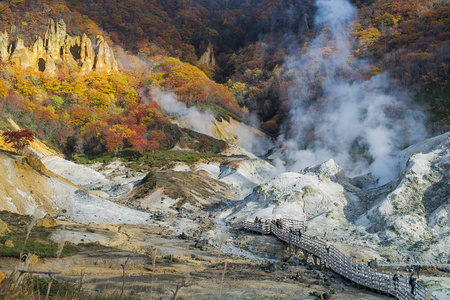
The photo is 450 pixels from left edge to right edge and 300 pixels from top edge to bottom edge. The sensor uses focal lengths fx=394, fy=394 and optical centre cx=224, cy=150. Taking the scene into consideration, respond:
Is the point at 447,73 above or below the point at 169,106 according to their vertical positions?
above

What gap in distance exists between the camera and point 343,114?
7712 cm

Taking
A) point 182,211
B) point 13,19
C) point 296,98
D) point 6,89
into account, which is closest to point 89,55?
point 13,19

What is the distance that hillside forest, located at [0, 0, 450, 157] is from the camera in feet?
252

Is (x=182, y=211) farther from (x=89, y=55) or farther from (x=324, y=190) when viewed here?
(x=89, y=55)

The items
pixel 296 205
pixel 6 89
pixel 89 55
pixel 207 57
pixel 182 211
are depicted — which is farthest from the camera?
pixel 207 57

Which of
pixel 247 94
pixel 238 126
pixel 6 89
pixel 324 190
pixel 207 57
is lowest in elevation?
pixel 324 190

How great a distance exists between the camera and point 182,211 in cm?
4353

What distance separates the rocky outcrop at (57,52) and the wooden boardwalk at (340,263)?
76.0 m

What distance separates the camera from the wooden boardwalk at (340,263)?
16581 mm

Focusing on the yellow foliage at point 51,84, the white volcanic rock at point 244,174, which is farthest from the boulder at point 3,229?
the yellow foliage at point 51,84

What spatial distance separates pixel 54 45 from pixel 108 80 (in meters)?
16.1

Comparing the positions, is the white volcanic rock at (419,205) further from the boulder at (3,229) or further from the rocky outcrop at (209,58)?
the rocky outcrop at (209,58)

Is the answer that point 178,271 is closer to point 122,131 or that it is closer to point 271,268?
point 271,268

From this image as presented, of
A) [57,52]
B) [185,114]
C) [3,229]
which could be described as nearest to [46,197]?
[3,229]
